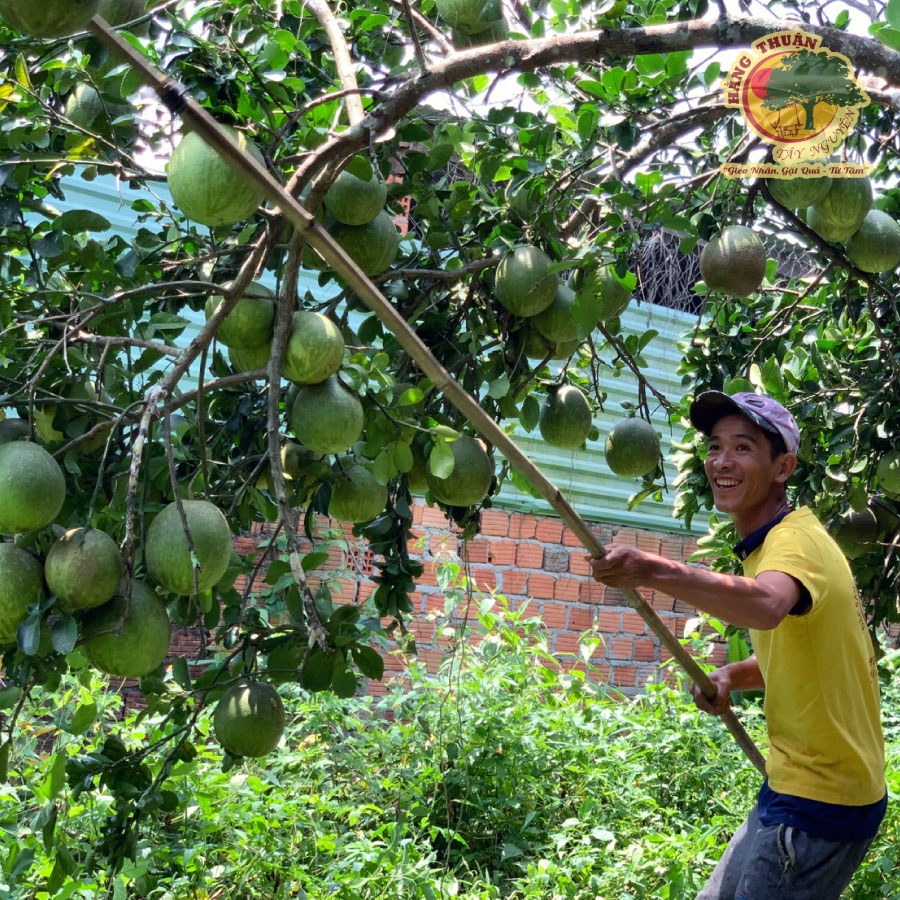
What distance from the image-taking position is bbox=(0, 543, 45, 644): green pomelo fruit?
153cm

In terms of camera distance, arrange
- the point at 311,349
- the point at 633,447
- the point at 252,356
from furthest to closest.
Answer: the point at 633,447, the point at 252,356, the point at 311,349

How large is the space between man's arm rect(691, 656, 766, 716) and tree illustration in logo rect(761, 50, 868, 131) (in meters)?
1.25

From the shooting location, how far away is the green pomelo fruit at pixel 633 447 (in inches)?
100

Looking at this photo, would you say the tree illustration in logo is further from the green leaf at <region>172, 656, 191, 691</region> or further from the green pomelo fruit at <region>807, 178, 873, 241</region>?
the green leaf at <region>172, 656, 191, 691</region>

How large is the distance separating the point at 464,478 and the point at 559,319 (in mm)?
375

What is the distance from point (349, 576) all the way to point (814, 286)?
2.52 meters

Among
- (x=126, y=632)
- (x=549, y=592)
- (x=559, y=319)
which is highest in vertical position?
(x=559, y=319)

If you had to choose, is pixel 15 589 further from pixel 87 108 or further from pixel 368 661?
pixel 87 108

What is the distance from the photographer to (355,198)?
1.88 meters

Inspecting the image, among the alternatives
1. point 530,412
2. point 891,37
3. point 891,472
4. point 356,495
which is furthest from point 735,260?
point 356,495

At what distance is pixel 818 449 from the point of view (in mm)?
2900

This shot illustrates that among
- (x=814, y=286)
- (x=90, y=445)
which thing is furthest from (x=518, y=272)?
(x=814, y=286)

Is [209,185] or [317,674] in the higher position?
[209,185]

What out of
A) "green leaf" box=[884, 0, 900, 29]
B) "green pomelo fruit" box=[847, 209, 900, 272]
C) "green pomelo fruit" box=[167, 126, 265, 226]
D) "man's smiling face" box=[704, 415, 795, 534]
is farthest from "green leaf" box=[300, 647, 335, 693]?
"green pomelo fruit" box=[847, 209, 900, 272]
